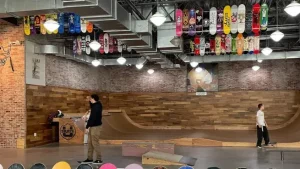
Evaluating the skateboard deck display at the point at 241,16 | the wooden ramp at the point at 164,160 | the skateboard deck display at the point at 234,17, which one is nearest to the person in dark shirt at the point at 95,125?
the wooden ramp at the point at 164,160

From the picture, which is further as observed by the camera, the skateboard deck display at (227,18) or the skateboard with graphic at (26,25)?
the skateboard with graphic at (26,25)

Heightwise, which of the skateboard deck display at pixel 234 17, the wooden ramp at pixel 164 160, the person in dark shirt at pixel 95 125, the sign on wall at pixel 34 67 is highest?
the skateboard deck display at pixel 234 17

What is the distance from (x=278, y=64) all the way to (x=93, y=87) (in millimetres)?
10209

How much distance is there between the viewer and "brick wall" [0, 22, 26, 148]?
38.3 ft

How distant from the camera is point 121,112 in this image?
1931 cm

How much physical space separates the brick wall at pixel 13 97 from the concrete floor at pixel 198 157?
838mm

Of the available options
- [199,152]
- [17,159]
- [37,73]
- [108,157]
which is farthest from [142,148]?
[37,73]

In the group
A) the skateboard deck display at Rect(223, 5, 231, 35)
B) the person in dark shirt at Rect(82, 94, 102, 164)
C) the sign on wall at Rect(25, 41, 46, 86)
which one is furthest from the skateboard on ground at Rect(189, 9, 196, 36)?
the sign on wall at Rect(25, 41, 46, 86)

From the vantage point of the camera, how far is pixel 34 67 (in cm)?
1238

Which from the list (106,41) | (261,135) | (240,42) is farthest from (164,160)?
(240,42)

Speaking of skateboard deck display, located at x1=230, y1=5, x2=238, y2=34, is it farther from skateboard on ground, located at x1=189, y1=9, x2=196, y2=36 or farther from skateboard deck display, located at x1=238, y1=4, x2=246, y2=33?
skateboard on ground, located at x1=189, y1=9, x2=196, y2=36

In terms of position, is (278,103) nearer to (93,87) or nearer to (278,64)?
(278,64)

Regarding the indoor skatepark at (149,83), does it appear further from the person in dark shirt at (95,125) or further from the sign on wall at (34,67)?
the person in dark shirt at (95,125)

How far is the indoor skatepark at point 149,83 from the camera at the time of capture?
27.9 ft
